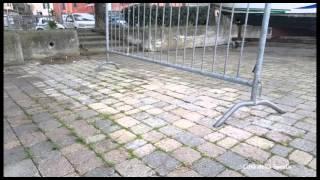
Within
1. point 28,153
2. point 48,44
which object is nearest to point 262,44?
point 28,153

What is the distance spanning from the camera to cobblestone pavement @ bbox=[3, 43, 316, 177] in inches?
89.0

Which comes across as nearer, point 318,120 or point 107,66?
point 318,120

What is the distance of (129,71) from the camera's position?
5.92 meters

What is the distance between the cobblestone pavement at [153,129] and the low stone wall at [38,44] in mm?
1847

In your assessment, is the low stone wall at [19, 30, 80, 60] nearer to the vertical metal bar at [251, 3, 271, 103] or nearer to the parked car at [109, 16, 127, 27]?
the parked car at [109, 16, 127, 27]

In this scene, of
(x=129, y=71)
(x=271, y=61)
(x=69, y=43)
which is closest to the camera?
(x=129, y=71)

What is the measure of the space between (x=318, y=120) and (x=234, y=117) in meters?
0.86

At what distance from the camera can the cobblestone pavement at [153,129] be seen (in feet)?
7.41

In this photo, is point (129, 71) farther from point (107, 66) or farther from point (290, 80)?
point (290, 80)

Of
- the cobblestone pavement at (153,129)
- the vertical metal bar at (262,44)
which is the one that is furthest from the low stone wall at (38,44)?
the vertical metal bar at (262,44)

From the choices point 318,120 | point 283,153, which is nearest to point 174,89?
point 318,120

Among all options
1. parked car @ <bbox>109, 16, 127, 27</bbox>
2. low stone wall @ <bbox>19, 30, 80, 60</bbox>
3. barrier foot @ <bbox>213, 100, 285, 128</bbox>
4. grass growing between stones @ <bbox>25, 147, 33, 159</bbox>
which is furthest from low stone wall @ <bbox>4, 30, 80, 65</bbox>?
barrier foot @ <bbox>213, 100, 285, 128</bbox>

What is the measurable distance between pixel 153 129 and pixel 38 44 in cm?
543

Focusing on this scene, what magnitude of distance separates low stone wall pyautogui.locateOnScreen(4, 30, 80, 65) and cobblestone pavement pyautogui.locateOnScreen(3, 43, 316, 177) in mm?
1847
